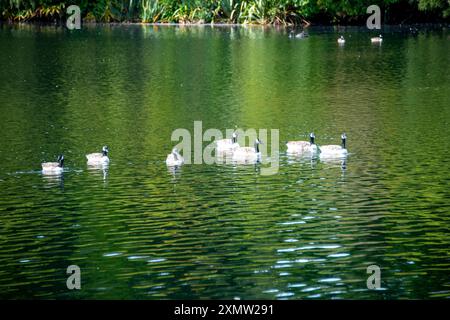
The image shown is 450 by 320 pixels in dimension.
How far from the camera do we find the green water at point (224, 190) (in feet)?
82.1

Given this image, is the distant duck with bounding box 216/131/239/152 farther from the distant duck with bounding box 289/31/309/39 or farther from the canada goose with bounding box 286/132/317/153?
Result: the distant duck with bounding box 289/31/309/39

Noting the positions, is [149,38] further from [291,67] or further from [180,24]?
[291,67]

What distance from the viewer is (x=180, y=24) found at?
105 m

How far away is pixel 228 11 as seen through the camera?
10350cm

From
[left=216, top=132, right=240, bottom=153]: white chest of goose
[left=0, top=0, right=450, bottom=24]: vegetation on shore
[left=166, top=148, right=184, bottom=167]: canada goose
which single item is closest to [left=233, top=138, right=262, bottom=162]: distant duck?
[left=216, top=132, right=240, bottom=153]: white chest of goose

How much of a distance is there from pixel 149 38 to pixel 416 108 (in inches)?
1639

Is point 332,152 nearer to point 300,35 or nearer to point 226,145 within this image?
point 226,145

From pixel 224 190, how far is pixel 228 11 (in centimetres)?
7153

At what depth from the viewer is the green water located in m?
25.0

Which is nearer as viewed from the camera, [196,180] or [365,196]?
[365,196]

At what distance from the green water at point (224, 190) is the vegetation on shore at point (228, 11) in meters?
34.5

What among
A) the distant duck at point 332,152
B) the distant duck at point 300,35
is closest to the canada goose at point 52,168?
the distant duck at point 332,152

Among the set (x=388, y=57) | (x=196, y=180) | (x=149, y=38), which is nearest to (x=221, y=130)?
(x=196, y=180)

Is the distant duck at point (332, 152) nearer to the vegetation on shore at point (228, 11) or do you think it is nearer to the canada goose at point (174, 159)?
the canada goose at point (174, 159)
